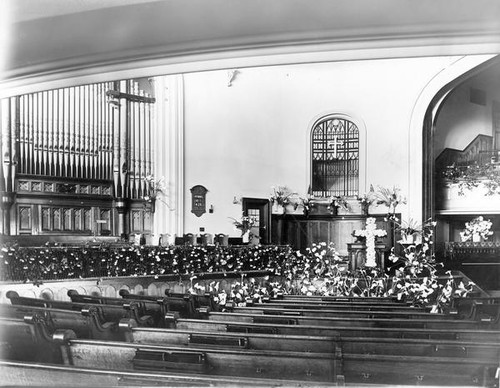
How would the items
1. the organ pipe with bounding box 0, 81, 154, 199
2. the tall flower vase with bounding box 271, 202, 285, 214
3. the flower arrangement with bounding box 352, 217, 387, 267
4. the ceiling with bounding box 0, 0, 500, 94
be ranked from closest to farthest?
the ceiling with bounding box 0, 0, 500, 94 < the flower arrangement with bounding box 352, 217, 387, 267 < the organ pipe with bounding box 0, 81, 154, 199 < the tall flower vase with bounding box 271, 202, 285, 214

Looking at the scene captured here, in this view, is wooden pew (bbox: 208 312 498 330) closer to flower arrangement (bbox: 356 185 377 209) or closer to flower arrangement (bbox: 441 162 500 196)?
flower arrangement (bbox: 441 162 500 196)

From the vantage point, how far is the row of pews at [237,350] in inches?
102

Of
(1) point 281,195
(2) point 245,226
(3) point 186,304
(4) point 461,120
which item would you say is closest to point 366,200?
(1) point 281,195

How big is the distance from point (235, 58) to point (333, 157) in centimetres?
1180

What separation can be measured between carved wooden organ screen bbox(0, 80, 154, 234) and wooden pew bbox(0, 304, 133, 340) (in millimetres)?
7426

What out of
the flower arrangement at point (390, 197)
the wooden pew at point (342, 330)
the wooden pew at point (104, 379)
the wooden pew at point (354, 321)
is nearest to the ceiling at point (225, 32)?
the wooden pew at point (104, 379)

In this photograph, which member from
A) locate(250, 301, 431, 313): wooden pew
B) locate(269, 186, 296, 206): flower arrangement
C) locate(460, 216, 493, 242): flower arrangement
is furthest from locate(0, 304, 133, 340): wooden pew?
locate(269, 186, 296, 206): flower arrangement

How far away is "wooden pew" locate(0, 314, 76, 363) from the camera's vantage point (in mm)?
3338

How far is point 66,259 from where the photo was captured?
7.29m

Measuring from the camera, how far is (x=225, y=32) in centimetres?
284

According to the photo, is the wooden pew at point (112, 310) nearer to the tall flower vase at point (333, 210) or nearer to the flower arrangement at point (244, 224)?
the flower arrangement at point (244, 224)

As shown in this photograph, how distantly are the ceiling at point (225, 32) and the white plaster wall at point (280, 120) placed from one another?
10509mm

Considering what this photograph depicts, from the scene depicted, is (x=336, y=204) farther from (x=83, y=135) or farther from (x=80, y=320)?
(x=80, y=320)

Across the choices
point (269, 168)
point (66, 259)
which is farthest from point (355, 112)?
point (66, 259)
